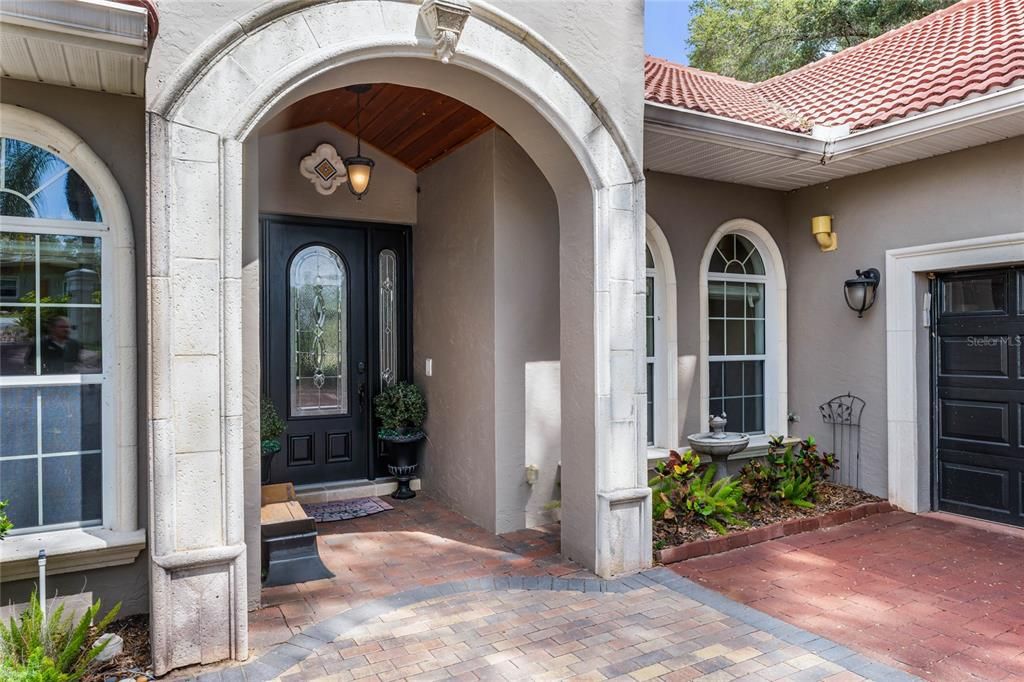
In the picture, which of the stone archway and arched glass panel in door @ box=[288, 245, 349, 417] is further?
arched glass panel in door @ box=[288, 245, 349, 417]

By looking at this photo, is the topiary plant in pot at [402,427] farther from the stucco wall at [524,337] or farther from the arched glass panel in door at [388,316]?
the stucco wall at [524,337]

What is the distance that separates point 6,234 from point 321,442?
10.1 feet

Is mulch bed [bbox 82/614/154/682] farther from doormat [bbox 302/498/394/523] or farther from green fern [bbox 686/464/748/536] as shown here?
green fern [bbox 686/464/748/536]

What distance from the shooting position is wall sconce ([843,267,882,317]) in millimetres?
5805

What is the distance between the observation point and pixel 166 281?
2832mm

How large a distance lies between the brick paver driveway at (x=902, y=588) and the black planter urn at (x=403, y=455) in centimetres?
256

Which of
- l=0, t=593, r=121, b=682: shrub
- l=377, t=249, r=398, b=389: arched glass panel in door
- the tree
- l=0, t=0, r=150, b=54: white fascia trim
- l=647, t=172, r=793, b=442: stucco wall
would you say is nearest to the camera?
l=0, t=0, r=150, b=54: white fascia trim

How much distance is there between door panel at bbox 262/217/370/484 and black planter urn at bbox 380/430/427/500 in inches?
13.7

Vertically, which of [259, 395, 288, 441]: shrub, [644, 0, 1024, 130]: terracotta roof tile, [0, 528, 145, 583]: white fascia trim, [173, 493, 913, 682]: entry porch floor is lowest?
[173, 493, 913, 682]: entry porch floor

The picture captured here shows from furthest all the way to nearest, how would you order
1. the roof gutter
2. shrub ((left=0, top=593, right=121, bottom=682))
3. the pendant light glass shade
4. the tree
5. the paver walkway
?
the tree < the pendant light glass shade < the roof gutter < the paver walkway < shrub ((left=0, top=593, right=121, bottom=682))

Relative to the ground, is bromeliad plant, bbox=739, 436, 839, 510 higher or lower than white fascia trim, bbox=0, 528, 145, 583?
lower

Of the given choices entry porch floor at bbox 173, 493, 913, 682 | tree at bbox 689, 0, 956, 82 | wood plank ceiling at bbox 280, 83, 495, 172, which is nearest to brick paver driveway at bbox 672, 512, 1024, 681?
entry porch floor at bbox 173, 493, 913, 682

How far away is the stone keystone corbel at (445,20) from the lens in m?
3.32

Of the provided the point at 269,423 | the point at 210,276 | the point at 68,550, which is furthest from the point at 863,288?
the point at 68,550
